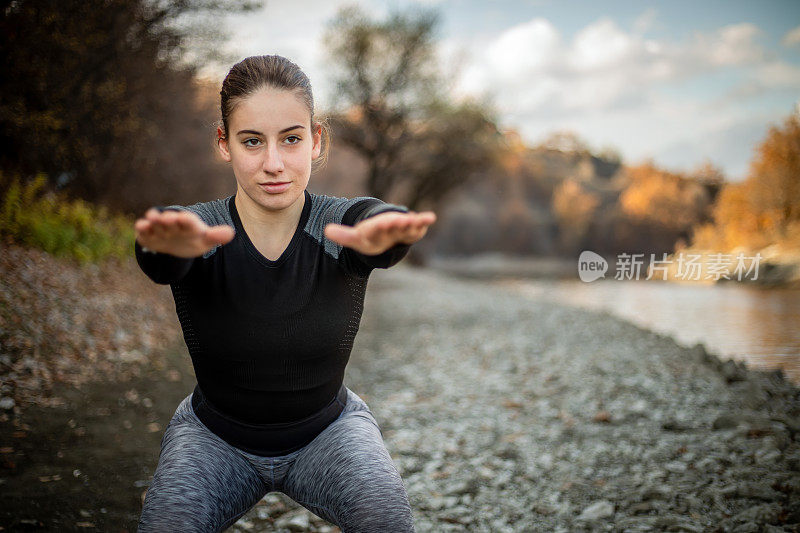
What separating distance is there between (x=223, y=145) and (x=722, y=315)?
11.0 m

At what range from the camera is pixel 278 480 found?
190 cm

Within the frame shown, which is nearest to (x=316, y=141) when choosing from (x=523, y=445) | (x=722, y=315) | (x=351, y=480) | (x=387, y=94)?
(x=351, y=480)

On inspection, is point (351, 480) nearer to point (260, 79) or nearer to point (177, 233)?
point (177, 233)

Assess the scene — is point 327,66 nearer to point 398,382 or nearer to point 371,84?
point 371,84

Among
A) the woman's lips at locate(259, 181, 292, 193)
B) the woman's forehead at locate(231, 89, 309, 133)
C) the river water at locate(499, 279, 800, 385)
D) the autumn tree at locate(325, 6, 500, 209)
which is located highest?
the autumn tree at locate(325, 6, 500, 209)

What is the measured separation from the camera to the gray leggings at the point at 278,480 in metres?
1.62

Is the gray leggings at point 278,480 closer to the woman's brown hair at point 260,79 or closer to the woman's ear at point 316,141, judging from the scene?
the woman's ear at point 316,141

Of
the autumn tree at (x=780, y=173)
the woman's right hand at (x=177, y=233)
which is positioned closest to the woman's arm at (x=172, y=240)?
the woman's right hand at (x=177, y=233)

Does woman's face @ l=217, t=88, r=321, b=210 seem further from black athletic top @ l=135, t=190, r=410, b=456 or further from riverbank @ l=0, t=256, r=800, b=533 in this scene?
riverbank @ l=0, t=256, r=800, b=533

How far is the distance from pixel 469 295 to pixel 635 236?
6.84m

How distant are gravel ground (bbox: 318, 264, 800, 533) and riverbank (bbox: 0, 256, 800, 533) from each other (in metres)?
0.02

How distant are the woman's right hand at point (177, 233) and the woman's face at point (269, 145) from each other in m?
0.37

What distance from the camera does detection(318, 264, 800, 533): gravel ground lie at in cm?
330

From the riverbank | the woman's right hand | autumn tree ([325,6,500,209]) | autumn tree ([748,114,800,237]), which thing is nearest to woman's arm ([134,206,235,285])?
the woman's right hand
